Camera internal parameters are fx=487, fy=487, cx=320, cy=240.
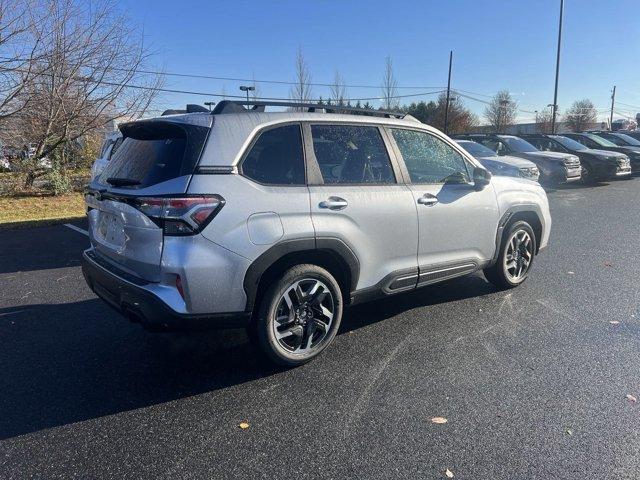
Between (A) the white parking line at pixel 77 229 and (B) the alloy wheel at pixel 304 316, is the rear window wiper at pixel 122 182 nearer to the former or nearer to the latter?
(B) the alloy wheel at pixel 304 316

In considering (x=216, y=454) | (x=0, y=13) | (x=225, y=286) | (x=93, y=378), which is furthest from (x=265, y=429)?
(x=0, y=13)

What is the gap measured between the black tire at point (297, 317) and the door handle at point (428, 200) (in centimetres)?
108

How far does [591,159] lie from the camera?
16266 mm

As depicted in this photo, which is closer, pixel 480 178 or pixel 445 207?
pixel 445 207

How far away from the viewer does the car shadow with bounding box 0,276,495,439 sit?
307 centimetres

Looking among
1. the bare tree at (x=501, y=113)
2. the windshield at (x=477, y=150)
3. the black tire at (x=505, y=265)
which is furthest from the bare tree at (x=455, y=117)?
the black tire at (x=505, y=265)

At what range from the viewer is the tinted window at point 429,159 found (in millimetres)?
4191

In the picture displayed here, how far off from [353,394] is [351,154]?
1810 millimetres

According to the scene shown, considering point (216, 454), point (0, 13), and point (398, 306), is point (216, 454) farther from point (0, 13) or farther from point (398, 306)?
point (0, 13)

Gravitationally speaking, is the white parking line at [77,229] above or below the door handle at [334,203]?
below

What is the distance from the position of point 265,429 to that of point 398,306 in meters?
2.30

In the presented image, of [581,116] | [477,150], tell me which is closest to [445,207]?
[477,150]

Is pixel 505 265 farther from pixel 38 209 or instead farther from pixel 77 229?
pixel 38 209

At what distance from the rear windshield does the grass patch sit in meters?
8.20
